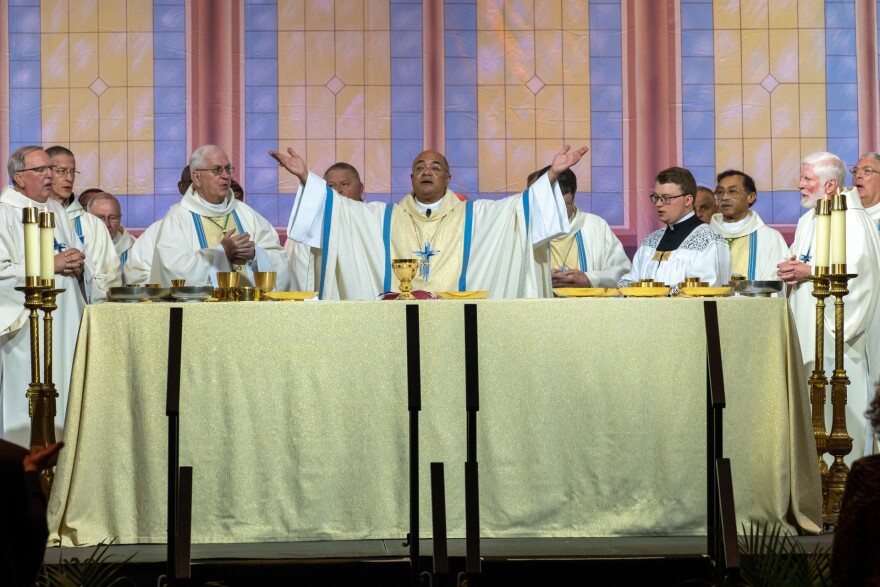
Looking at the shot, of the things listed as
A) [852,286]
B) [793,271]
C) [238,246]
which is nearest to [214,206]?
[238,246]

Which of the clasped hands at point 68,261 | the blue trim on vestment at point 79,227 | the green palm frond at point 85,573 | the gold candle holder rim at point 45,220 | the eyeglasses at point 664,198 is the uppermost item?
the eyeglasses at point 664,198

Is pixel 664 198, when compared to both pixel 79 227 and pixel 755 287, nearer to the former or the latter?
pixel 755 287

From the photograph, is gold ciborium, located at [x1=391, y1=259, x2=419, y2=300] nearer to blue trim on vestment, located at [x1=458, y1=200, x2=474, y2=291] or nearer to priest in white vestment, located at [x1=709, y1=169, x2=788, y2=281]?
blue trim on vestment, located at [x1=458, y1=200, x2=474, y2=291]

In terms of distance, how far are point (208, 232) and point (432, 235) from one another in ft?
4.99

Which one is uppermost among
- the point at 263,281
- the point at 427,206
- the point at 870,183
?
the point at 870,183

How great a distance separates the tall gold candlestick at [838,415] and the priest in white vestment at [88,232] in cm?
445

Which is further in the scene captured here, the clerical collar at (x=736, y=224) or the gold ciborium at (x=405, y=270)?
the clerical collar at (x=736, y=224)

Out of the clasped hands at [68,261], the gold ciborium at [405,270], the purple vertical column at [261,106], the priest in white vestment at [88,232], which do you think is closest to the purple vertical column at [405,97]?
the purple vertical column at [261,106]

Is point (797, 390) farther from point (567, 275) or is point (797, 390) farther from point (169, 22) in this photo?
point (169, 22)

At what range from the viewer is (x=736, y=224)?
323 inches

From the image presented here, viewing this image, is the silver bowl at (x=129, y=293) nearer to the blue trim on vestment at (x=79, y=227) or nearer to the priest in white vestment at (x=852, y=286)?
the blue trim on vestment at (x=79, y=227)

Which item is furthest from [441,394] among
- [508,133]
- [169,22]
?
[169,22]

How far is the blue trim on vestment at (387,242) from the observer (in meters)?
6.77

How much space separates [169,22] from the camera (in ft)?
33.2
